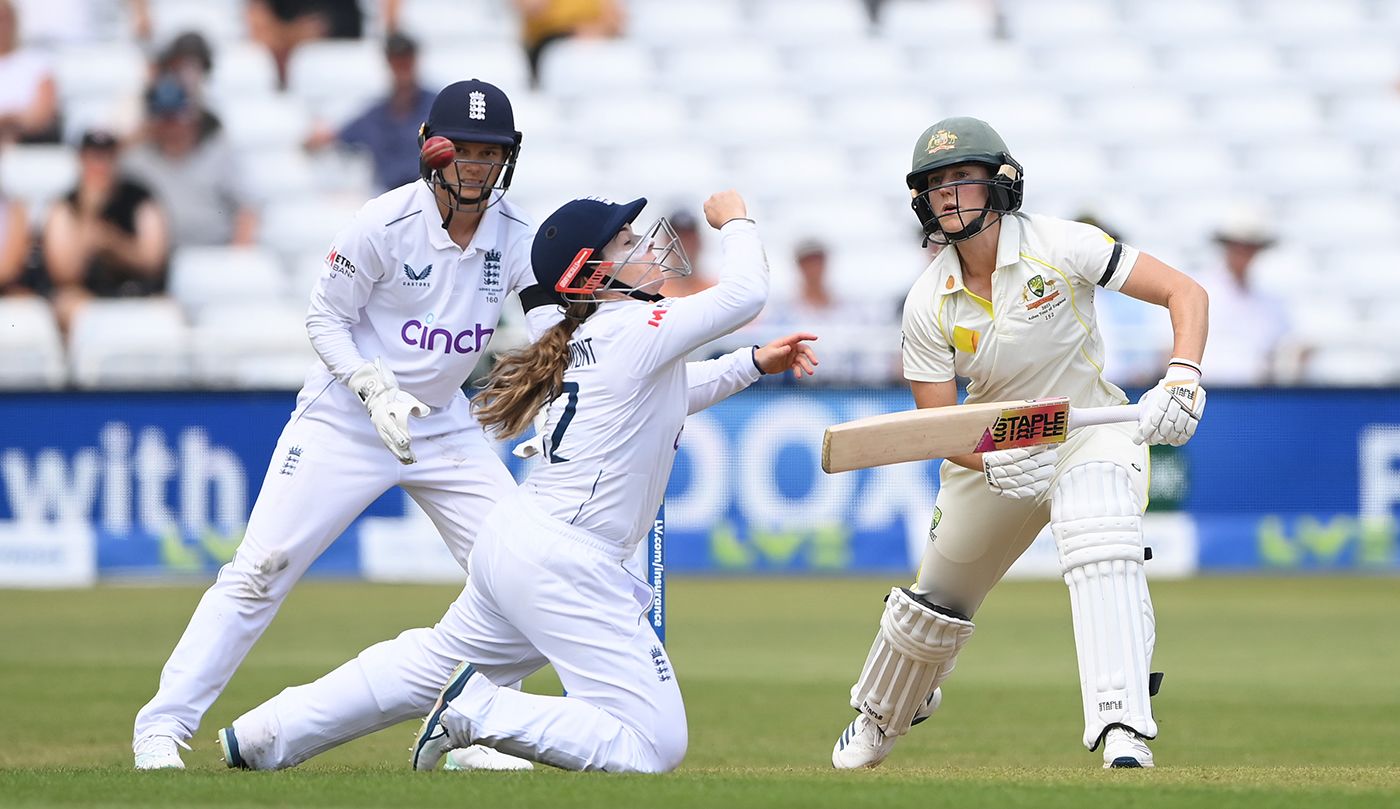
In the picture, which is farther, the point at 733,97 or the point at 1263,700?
the point at 733,97

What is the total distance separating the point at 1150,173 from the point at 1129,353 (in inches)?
171

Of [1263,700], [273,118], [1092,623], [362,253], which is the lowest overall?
[1263,700]

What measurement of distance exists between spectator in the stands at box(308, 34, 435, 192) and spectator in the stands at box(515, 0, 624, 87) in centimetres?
228

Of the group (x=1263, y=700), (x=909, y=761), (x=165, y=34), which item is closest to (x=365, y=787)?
(x=909, y=761)

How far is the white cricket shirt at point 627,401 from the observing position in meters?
4.55

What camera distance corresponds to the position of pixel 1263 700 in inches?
280

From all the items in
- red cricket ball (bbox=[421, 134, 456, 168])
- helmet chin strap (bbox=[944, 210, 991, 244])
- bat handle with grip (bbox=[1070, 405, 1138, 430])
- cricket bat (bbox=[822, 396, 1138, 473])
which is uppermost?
red cricket ball (bbox=[421, 134, 456, 168])

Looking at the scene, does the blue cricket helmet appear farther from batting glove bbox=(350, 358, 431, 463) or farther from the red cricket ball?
batting glove bbox=(350, 358, 431, 463)

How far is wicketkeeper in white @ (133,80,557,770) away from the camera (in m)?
5.11

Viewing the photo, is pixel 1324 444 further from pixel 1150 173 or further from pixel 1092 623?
pixel 1092 623

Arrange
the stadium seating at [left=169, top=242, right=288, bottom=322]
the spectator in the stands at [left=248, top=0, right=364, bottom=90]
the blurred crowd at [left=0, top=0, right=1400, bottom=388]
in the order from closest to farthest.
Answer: the blurred crowd at [left=0, top=0, right=1400, bottom=388] → the stadium seating at [left=169, top=242, right=288, bottom=322] → the spectator in the stands at [left=248, top=0, right=364, bottom=90]

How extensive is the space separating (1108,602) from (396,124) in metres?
9.58

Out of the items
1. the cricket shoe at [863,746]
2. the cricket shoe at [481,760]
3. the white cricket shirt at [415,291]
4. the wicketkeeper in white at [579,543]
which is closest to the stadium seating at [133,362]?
the white cricket shirt at [415,291]

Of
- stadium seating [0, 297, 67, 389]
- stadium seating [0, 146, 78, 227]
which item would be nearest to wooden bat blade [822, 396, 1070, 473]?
stadium seating [0, 297, 67, 389]
